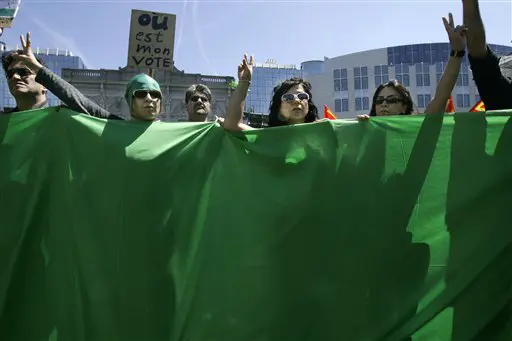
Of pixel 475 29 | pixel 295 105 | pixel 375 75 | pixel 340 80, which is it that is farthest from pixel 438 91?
pixel 375 75

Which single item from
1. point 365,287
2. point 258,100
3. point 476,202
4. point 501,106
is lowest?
point 365,287

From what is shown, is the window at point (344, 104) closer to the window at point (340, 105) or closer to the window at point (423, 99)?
the window at point (340, 105)

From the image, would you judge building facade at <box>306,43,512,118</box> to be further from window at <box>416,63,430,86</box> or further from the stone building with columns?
the stone building with columns

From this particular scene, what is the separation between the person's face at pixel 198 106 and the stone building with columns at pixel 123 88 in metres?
30.6

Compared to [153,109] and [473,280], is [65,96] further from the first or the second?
[473,280]

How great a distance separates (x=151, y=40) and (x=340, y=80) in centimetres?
4776

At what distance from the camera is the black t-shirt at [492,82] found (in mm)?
3162

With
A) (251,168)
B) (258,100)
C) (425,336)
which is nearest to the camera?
(425,336)

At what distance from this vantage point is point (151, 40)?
518cm

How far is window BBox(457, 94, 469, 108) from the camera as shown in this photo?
153 ft

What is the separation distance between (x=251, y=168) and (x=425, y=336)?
5.08 ft

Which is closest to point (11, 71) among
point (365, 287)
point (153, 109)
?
point (153, 109)

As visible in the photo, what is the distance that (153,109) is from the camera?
127 inches

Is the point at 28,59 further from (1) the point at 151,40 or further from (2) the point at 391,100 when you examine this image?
(2) the point at 391,100
